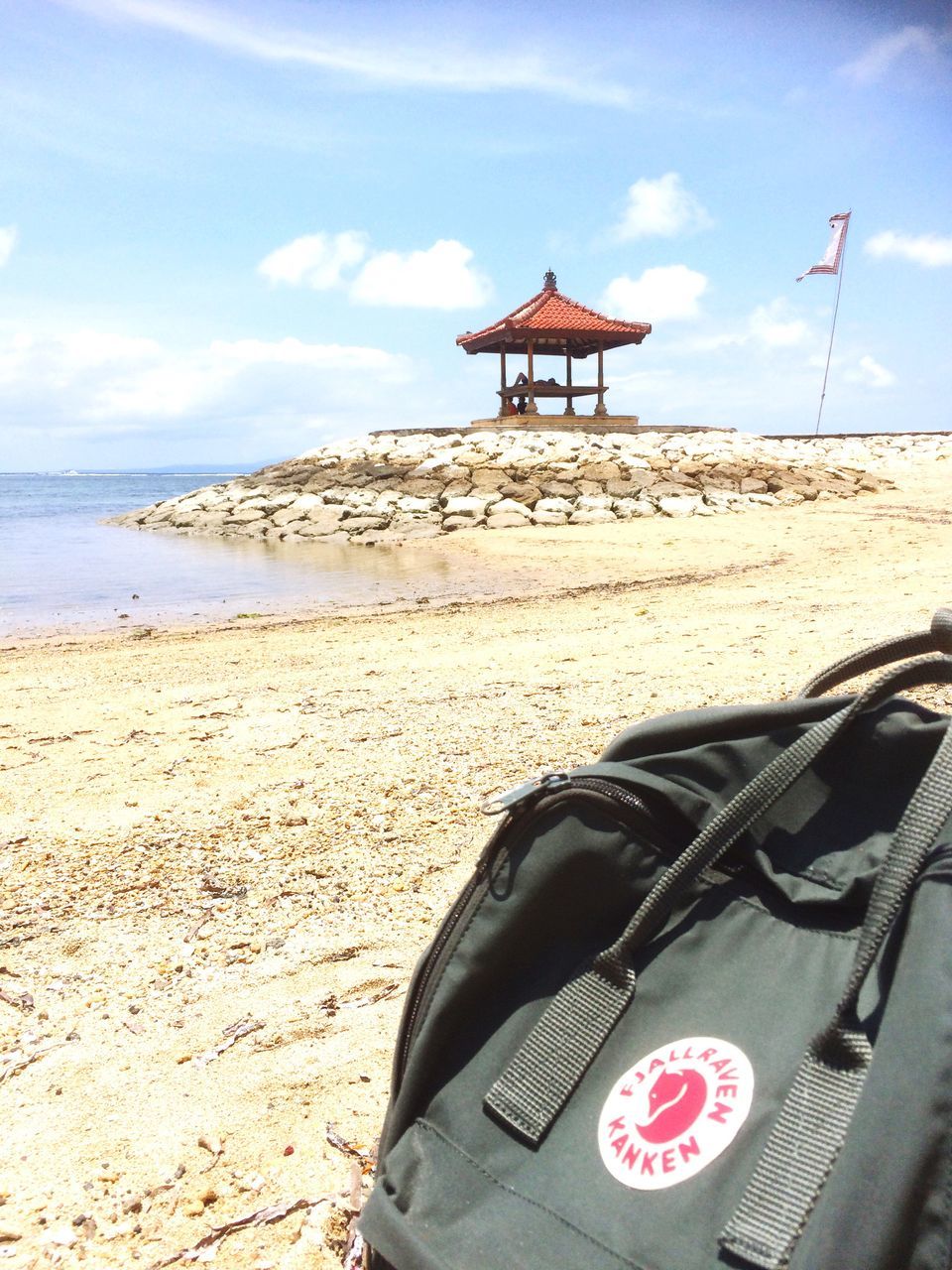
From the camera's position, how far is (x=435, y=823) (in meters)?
3.33

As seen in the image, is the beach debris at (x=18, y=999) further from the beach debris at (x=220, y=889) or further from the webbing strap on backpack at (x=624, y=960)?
the webbing strap on backpack at (x=624, y=960)

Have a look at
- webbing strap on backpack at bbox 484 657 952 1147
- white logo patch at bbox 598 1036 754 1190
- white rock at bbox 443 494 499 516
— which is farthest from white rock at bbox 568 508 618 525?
white logo patch at bbox 598 1036 754 1190

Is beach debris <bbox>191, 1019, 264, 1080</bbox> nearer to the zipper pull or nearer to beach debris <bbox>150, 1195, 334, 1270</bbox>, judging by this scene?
beach debris <bbox>150, 1195, 334, 1270</bbox>

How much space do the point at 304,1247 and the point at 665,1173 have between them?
33.5 inches

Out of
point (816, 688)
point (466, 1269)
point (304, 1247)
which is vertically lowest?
point (304, 1247)

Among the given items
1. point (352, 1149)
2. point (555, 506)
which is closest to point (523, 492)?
point (555, 506)

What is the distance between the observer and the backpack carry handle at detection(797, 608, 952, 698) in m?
1.41

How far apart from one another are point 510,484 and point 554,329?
941cm

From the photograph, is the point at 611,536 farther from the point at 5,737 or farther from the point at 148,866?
the point at 148,866

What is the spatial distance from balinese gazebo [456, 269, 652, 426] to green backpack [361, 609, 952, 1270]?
27.3 metres

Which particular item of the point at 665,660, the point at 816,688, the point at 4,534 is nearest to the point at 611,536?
Answer: the point at 665,660

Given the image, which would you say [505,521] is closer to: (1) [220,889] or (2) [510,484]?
(2) [510,484]

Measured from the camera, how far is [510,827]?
4.72ft

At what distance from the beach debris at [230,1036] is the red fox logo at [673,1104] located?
4.24 ft
